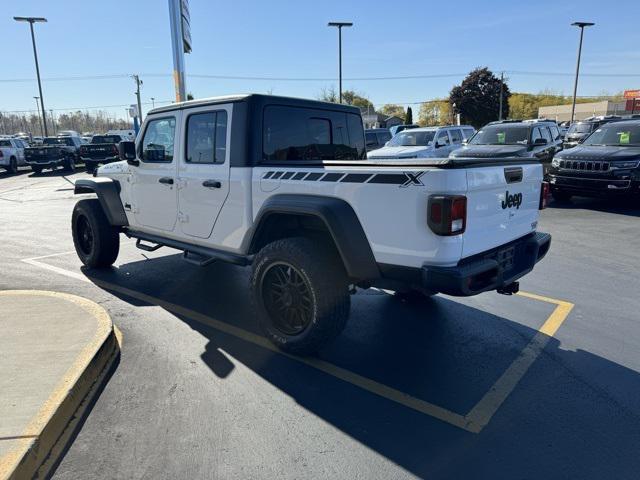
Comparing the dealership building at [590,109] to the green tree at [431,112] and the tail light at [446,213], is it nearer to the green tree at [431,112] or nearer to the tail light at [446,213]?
the green tree at [431,112]

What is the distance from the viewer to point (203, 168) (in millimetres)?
4488

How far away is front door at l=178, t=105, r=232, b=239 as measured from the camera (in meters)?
4.28

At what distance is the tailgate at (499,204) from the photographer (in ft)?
10.3

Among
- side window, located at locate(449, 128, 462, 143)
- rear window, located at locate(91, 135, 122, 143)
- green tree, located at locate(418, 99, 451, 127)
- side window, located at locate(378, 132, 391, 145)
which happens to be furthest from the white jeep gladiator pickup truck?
green tree, located at locate(418, 99, 451, 127)

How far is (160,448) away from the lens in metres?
2.69

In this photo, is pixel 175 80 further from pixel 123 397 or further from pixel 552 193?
pixel 123 397

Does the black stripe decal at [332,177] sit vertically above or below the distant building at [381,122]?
below

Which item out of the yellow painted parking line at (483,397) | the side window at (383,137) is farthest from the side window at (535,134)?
the side window at (383,137)

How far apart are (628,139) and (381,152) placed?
22.4 ft

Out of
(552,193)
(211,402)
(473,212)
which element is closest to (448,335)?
(473,212)

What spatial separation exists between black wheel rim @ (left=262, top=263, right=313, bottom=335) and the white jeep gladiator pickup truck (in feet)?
0.04

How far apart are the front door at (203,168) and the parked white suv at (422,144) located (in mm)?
10423

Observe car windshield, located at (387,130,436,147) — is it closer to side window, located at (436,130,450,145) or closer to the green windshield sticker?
side window, located at (436,130,450,145)

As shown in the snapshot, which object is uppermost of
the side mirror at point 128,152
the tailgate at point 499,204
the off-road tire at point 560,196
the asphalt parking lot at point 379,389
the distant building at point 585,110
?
the distant building at point 585,110
